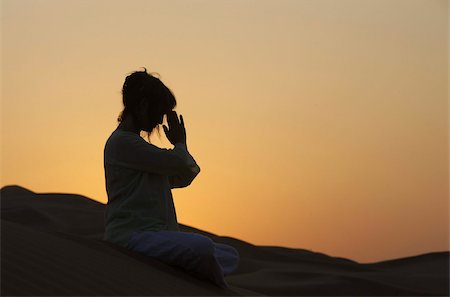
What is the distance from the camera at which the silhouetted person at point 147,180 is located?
27.0 ft

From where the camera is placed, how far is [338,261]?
29.5 metres

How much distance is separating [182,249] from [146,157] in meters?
0.83

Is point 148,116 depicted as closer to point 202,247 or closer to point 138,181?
point 138,181

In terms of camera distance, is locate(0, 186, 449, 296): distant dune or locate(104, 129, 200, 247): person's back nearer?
locate(0, 186, 449, 296): distant dune

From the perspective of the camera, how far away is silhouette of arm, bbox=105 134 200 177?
8188 millimetres

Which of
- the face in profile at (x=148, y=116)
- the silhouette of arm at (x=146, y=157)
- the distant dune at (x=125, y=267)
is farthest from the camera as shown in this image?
the face in profile at (x=148, y=116)

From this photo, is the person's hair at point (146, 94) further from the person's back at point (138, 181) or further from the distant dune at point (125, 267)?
the distant dune at point (125, 267)

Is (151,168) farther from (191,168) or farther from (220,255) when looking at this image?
(220,255)

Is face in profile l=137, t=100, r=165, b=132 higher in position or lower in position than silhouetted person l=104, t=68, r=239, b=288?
higher

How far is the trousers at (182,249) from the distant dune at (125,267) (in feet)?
0.24

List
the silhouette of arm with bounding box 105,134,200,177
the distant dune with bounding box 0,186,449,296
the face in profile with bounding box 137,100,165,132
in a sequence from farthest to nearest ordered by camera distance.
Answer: the face in profile with bounding box 137,100,165,132, the silhouette of arm with bounding box 105,134,200,177, the distant dune with bounding box 0,186,449,296

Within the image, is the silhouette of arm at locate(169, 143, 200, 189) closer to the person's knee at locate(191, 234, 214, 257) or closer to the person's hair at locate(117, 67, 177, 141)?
the person's hair at locate(117, 67, 177, 141)

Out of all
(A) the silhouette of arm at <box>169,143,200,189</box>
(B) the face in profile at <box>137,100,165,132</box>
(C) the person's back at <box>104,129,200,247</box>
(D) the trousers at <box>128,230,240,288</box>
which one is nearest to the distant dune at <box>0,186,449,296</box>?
(D) the trousers at <box>128,230,240,288</box>

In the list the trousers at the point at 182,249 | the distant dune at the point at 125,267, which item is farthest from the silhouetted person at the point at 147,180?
the distant dune at the point at 125,267
